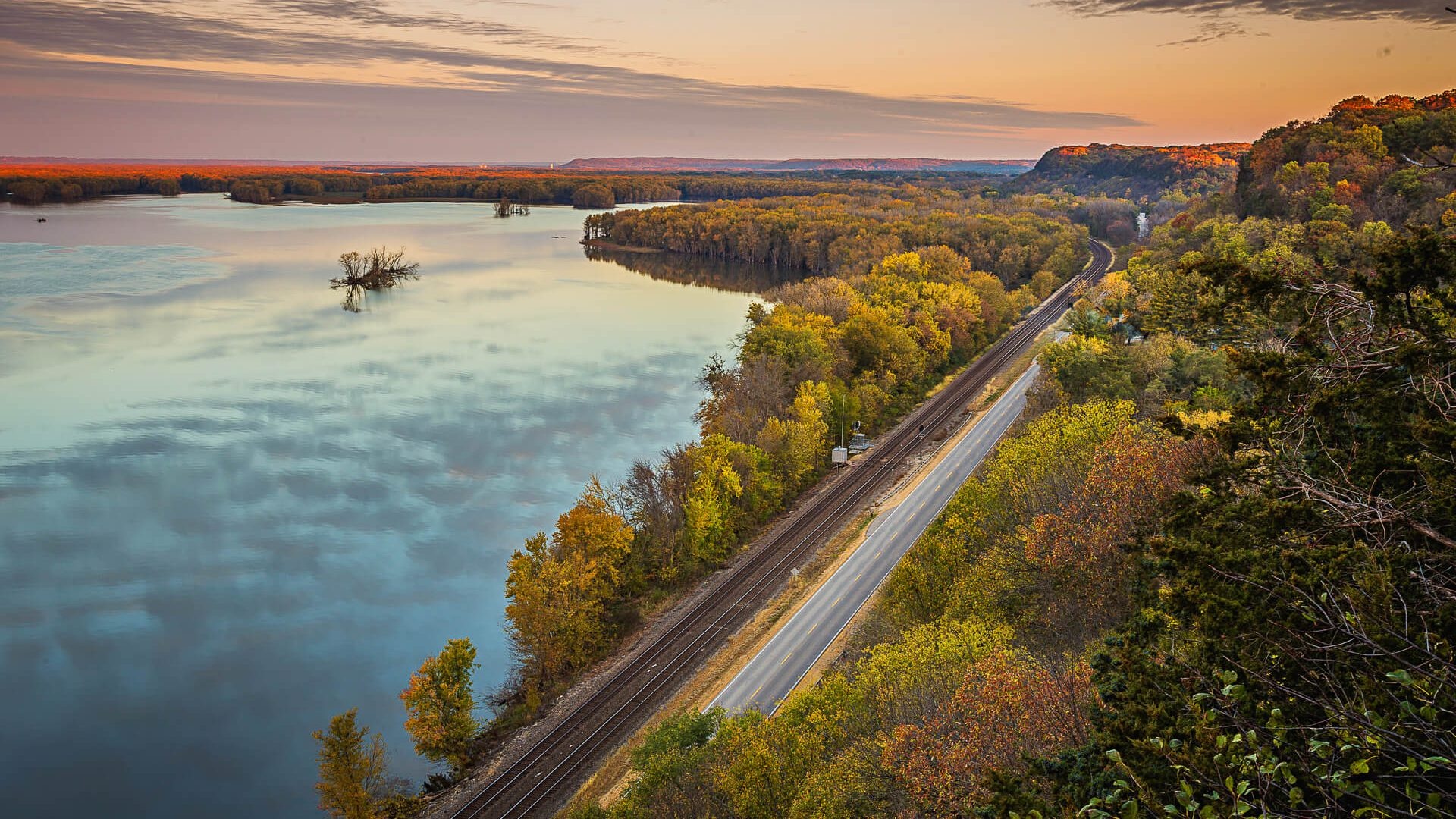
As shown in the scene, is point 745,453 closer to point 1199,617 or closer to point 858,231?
point 1199,617

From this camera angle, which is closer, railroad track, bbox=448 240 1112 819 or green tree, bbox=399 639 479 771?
railroad track, bbox=448 240 1112 819

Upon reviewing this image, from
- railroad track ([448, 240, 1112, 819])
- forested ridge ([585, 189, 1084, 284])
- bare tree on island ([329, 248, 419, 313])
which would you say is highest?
forested ridge ([585, 189, 1084, 284])

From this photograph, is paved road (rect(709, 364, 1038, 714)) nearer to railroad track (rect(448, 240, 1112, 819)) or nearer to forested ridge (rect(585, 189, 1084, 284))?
railroad track (rect(448, 240, 1112, 819))

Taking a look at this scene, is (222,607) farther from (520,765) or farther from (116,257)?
(116,257)

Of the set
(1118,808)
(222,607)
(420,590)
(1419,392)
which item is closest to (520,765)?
(420,590)

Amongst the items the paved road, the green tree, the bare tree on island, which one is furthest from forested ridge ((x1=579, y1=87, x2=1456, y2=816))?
the bare tree on island

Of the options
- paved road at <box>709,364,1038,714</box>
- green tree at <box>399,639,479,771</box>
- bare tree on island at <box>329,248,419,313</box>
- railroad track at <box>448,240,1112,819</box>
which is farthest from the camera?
bare tree on island at <box>329,248,419,313</box>

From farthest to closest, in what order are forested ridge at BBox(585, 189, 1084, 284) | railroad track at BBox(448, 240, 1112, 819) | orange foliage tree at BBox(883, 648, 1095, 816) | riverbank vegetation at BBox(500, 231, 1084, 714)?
forested ridge at BBox(585, 189, 1084, 284) → riverbank vegetation at BBox(500, 231, 1084, 714) → railroad track at BBox(448, 240, 1112, 819) → orange foliage tree at BBox(883, 648, 1095, 816)

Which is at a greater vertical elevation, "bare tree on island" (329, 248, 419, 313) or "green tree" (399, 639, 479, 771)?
"bare tree on island" (329, 248, 419, 313)
